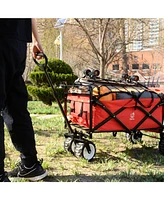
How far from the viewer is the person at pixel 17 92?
1637 millimetres

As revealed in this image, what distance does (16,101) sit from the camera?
5.98 feet

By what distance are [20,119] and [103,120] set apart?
2.84 feet

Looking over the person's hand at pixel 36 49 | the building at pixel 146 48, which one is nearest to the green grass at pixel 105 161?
the person's hand at pixel 36 49

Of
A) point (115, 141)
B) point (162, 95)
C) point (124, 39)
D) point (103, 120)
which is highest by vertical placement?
point (124, 39)

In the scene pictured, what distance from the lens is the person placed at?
164cm

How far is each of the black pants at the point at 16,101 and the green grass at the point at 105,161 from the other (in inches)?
11.7

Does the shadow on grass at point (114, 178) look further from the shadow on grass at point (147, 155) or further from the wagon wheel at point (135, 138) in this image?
the wagon wheel at point (135, 138)

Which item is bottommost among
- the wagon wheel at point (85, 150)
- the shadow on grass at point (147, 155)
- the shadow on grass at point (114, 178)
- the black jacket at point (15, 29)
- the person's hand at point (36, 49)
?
the shadow on grass at point (147, 155)

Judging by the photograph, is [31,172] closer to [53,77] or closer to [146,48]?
[53,77]

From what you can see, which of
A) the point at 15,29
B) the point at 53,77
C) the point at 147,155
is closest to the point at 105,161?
the point at 147,155

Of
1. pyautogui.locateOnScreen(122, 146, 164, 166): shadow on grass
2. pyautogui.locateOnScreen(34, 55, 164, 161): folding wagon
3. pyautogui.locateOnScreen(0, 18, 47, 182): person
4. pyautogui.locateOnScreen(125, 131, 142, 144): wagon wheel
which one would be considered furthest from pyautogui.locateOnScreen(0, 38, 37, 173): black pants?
pyautogui.locateOnScreen(125, 131, 142, 144): wagon wheel

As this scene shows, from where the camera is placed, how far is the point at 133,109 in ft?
8.63
